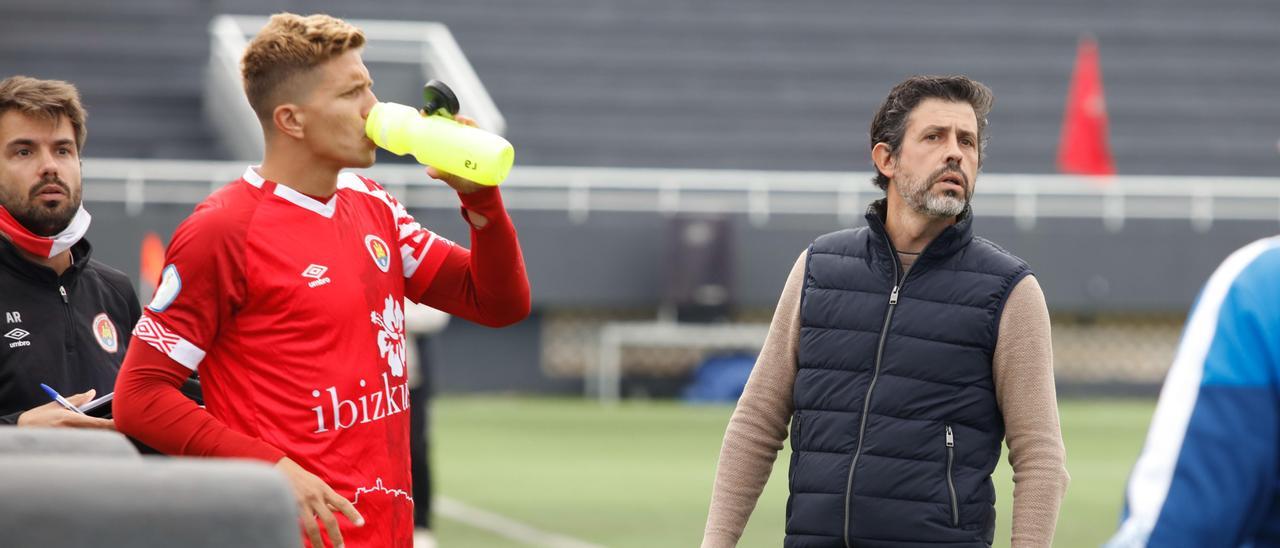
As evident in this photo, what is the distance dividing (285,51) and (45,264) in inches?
46.7

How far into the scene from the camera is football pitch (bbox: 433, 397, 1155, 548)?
10430mm

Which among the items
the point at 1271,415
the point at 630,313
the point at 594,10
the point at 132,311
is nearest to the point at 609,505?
the point at 132,311

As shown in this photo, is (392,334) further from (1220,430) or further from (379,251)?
(1220,430)

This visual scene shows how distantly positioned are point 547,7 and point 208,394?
24688 millimetres

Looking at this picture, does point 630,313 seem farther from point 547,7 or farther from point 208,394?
point 208,394

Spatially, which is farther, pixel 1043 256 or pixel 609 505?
pixel 1043 256

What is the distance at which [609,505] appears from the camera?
A: 11.9 meters

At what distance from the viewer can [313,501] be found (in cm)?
346

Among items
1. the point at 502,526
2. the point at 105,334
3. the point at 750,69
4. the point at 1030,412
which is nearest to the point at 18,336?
the point at 105,334

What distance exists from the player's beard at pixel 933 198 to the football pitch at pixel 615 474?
18.6 feet

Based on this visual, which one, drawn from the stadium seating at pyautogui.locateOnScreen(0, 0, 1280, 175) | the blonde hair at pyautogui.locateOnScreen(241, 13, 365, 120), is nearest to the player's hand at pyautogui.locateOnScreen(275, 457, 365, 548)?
the blonde hair at pyautogui.locateOnScreen(241, 13, 365, 120)

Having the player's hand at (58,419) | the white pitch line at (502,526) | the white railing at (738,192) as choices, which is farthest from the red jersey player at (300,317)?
the white railing at (738,192)

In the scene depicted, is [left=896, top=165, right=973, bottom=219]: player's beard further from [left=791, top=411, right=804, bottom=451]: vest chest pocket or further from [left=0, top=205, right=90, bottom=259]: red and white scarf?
[left=0, top=205, right=90, bottom=259]: red and white scarf

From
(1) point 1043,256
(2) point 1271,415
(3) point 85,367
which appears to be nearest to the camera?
(2) point 1271,415
